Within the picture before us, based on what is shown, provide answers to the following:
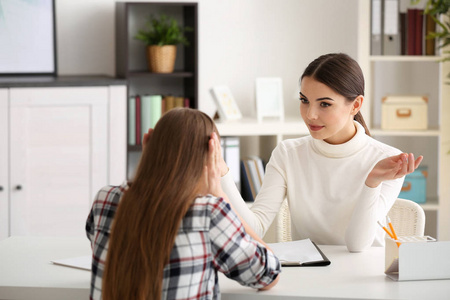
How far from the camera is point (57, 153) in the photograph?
11.8ft

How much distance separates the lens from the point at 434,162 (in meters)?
4.27

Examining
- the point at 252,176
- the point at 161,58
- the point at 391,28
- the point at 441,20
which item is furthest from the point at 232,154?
the point at 441,20

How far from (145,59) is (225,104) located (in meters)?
0.59

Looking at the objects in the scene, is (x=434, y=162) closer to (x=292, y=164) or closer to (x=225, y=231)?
(x=292, y=164)

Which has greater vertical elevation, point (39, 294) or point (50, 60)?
point (50, 60)

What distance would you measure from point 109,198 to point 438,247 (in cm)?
83

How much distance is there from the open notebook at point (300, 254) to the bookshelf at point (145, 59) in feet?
6.19

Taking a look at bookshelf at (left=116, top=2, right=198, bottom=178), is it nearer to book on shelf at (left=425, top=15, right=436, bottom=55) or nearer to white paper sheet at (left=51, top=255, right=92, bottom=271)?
book on shelf at (left=425, top=15, right=436, bottom=55)

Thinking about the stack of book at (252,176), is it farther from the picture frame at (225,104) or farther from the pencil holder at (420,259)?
the pencil holder at (420,259)

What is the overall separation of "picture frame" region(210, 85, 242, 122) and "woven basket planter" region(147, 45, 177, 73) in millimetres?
284

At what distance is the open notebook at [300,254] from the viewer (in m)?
1.86

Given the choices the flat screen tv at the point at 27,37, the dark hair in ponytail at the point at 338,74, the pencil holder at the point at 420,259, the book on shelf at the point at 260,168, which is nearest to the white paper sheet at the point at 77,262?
the pencil holder at the point at 420,259

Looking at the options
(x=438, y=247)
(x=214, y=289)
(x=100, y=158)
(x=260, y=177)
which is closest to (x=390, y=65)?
(x=260, y=177)

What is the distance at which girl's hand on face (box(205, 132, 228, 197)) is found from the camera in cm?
153
